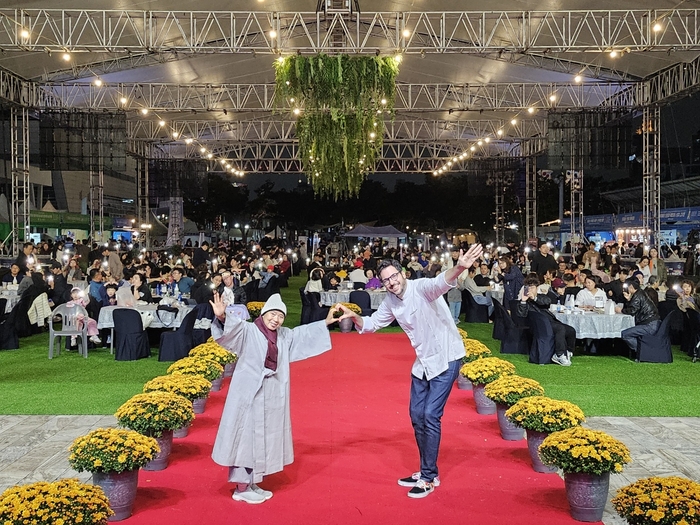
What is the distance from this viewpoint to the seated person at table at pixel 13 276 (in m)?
14.5

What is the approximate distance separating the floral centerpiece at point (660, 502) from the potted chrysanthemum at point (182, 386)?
376cm

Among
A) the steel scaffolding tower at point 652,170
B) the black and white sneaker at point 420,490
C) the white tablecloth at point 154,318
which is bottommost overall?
the black and white sneaker at point 420,490

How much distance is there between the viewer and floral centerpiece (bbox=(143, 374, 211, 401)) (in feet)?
→ 21.6

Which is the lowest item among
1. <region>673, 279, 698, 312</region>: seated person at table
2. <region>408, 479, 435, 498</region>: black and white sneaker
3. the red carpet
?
the red carpet

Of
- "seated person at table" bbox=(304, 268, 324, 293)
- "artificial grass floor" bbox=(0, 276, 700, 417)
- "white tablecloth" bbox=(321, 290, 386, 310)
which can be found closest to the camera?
"artificial grass floor" bbox=(0, 276, 700, 417)

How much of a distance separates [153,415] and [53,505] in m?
1.92

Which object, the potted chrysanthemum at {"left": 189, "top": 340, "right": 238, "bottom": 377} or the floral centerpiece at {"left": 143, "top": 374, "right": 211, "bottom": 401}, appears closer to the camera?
the floral centerpiece at {"left": 143, "top": 374, "right": 211, "bottom": 401}

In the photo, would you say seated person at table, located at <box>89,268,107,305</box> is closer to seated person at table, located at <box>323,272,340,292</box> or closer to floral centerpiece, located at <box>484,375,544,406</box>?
seated person at table, located at <box>323,272,340,292</box>

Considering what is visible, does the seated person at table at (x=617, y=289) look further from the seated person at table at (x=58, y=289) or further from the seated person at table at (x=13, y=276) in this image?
the seated person at table at (x=13, y=276)

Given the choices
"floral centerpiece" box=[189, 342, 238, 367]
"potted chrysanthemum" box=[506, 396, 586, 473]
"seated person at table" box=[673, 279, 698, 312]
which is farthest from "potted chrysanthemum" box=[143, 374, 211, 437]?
"seated person at table" box=[673, 279, 698, 312]

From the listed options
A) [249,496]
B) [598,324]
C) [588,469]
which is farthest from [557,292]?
[249,496]

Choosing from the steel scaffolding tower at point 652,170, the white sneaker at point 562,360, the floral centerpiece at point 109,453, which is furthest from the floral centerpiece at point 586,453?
the steel scaffolding tower at point 652,170

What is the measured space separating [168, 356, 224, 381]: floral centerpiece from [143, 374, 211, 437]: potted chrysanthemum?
0.47 m

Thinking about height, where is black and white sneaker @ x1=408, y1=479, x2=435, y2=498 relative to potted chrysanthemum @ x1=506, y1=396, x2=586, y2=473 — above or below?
below
